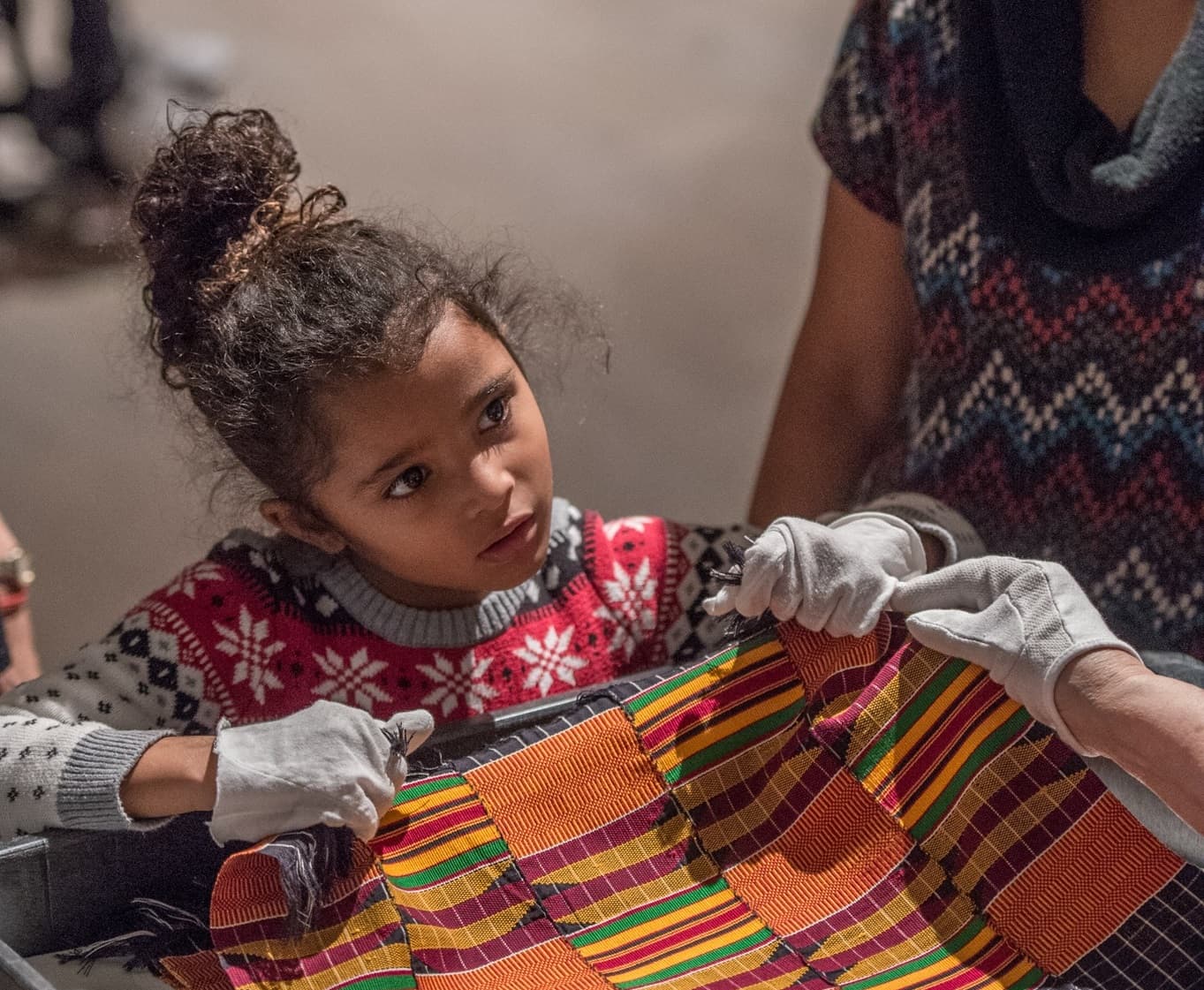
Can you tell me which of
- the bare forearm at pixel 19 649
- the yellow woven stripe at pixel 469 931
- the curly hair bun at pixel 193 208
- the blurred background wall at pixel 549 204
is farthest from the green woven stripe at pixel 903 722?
the blurred background wall at pixel 549 204

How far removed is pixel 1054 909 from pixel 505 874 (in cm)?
31

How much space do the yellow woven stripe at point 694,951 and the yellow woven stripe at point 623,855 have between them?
0.19 ft

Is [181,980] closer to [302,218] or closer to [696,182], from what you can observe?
[302,218]

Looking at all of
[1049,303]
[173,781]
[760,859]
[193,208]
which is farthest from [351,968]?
[1049,303]

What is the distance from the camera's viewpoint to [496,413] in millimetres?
951

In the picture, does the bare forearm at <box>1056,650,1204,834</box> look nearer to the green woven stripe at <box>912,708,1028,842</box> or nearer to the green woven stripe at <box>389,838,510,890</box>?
the green woven stripe at <box>912,708,1028,842</box>

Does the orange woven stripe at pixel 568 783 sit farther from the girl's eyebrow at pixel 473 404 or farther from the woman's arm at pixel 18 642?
the woman's arm at pixel 18 642

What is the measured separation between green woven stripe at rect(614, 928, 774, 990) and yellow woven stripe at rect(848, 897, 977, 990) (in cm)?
6

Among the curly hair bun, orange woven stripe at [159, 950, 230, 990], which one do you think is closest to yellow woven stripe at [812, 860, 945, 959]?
orange woven stripe at [159, 950, 230, 990]

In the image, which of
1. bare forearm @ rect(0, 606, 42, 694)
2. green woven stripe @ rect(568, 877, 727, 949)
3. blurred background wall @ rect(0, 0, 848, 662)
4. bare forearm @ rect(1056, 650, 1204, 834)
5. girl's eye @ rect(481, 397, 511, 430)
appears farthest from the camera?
blurred background wall @ rect(0, 0, 848, 662)

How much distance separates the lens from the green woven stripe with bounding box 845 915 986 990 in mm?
811

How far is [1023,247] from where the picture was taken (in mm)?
1019

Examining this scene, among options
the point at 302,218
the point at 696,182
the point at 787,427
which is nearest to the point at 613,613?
the point at 787,427

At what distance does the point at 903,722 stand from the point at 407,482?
0.34 meters
